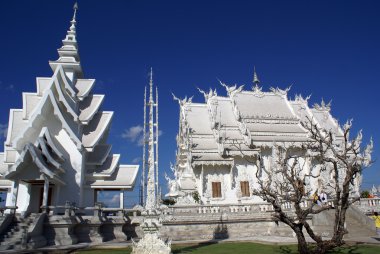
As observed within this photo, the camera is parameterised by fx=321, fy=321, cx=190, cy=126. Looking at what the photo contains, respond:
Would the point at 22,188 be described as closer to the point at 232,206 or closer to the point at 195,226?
the point at 195,226

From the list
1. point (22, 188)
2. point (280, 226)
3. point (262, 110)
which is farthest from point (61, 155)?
point (262, 110)

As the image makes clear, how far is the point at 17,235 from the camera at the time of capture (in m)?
13.2

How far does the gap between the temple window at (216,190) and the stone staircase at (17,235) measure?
12470 mm

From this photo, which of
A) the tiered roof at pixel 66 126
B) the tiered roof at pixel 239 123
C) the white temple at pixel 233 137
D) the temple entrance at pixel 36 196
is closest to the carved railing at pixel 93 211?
the temple entrance at pixel 36 196

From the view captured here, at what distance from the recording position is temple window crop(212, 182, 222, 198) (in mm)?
23391

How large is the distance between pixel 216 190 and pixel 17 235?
44.8 feet

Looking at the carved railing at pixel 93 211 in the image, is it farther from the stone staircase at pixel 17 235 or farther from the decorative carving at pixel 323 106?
the decorative carving at pixel 323 106

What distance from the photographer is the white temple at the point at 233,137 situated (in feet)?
76.2

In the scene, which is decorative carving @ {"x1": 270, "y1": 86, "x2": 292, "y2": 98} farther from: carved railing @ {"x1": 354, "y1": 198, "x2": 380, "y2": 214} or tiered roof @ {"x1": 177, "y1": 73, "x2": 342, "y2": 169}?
carved railing @ {"x1": 354, "y1": 198, "x2": 380, "y2": 214}

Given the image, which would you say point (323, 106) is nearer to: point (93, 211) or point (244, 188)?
point (244, 188)

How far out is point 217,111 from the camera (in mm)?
27500

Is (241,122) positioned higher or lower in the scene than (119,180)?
higher

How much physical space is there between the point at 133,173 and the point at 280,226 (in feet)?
28.7

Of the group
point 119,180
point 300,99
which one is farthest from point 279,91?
point 119,180
